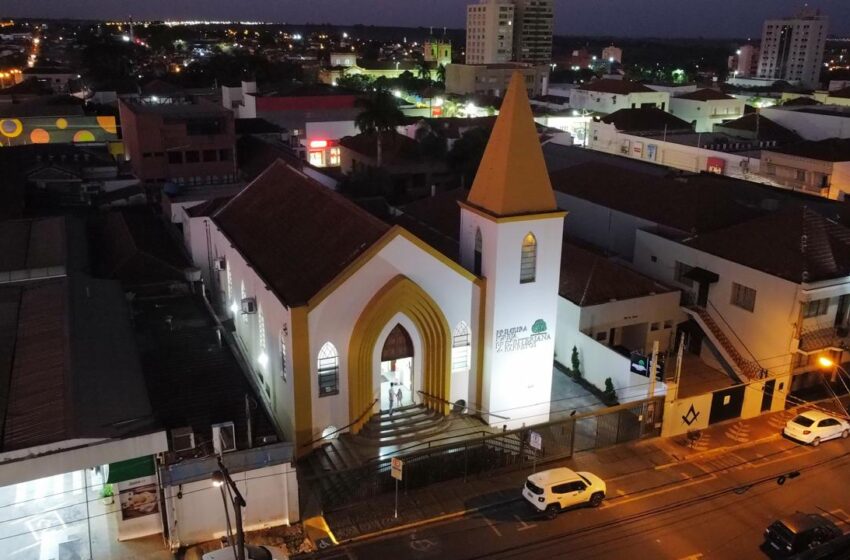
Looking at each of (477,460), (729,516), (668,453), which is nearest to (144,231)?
(477,460)

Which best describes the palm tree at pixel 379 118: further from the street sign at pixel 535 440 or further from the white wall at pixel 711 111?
the white wall at pixel 711 111

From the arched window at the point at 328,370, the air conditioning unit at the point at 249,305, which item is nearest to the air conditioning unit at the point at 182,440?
the arched window at the point at 328,370

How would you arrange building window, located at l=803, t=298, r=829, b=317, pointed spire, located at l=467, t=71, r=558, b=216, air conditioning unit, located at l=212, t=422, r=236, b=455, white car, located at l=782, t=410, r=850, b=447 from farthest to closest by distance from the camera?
building window, located at l=803, t=298, r=829, b=317, white car, located at l=782, t=410, r=850, b=447, pointed spire, located at l=467, t=71, r=558, b=216, air conditioning unit, located at l=212, t=422, r=236, b=455

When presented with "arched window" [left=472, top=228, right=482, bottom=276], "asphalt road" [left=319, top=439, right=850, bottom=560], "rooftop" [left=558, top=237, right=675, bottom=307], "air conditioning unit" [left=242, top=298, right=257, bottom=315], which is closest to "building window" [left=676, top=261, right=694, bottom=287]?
"rooftop" [left=558, top=237, right=675, bottom=307]

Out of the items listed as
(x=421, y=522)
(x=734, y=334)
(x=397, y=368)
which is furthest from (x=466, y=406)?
(x=734, y=334)

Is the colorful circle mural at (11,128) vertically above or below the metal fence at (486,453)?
above

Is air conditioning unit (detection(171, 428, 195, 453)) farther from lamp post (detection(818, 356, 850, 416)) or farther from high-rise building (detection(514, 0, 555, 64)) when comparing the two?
high-rise building (detection(514, 0, 555, 64))
